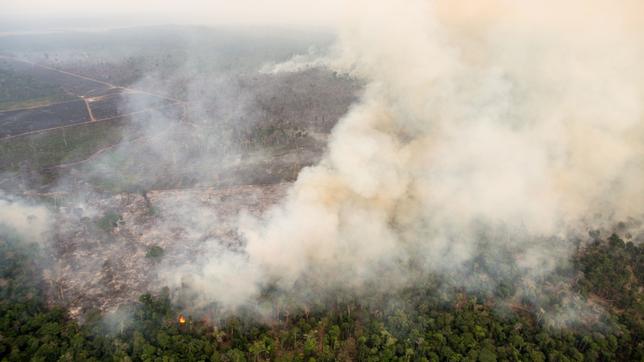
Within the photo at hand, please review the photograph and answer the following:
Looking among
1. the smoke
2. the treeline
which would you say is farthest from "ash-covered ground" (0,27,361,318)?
the treeline

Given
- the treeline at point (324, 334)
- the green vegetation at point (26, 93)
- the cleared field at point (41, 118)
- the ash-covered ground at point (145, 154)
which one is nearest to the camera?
the treeline at point (324, 334)

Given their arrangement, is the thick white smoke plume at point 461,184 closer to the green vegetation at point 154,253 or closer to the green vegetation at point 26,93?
the green vegetation at point 154,253

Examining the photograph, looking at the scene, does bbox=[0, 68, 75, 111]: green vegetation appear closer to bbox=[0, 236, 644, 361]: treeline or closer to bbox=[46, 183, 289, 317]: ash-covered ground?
bbox=[46, 183, 289, 317]: ash-covered ground

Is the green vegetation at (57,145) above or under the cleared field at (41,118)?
under

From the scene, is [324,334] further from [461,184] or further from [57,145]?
[57,145]

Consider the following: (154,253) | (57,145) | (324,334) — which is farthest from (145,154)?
(324,334)

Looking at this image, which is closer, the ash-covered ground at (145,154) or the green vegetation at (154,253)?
the green vegetation at (154,253)

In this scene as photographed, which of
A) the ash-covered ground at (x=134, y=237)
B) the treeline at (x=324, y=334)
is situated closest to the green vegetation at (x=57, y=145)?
the ash-covered ground at (x=134, y=237)

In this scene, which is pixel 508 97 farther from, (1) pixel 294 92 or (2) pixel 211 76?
(2) pixel 211 76

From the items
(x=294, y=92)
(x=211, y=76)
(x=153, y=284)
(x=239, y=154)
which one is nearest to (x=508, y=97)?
(x=239, y=154)
